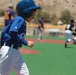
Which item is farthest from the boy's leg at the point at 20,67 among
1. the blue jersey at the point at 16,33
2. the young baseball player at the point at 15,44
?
the blue jersey at the point at 16,33

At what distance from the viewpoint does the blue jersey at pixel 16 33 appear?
630cm

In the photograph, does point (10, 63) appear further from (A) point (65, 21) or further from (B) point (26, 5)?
(A) point (65, 21)

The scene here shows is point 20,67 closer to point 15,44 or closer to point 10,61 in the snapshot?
point 10,61

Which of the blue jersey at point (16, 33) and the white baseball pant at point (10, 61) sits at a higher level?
the blue jersey at point (16, 33)

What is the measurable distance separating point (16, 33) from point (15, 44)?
0.23 m

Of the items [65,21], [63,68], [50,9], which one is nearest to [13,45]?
[63,68]

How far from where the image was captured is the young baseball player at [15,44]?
20.7ft

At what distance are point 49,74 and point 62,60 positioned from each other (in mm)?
3095

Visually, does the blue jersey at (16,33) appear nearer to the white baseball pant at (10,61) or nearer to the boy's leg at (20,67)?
the white baseball pant at (10,61)

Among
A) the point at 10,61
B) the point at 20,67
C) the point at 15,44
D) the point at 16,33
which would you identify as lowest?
the point at 20,67

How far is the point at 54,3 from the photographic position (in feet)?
255

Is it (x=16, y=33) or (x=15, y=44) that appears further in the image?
(x=15, y=44)

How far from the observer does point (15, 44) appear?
6.45 metres

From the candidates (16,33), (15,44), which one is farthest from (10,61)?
(16,33)
